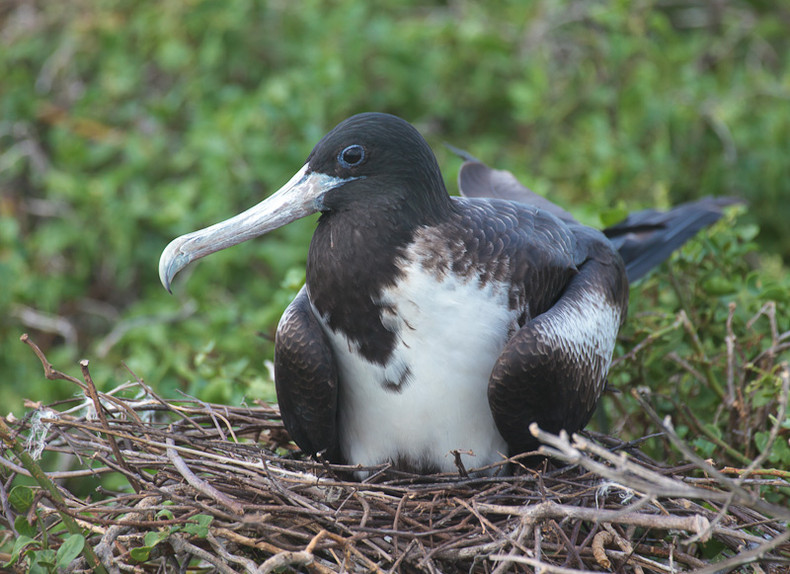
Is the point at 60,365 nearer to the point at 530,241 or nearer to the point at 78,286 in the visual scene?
the point at 78,286

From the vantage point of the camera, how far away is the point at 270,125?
5004mm

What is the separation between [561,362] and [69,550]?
4.78ft

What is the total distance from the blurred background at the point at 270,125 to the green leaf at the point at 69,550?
4.75ft

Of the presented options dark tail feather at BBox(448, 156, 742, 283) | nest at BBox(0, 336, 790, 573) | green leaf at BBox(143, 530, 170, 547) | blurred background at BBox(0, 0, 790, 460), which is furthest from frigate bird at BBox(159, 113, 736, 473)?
blurred background at BBox(0, 0, 790, 460)

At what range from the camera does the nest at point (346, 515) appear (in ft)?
8.43

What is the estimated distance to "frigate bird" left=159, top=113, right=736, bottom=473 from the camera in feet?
9.29

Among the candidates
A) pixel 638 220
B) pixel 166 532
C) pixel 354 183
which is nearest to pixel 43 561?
pixel 166 532

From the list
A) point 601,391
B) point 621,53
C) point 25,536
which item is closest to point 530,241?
point 601,391

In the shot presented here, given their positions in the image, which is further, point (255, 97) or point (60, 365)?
point (255, 97)

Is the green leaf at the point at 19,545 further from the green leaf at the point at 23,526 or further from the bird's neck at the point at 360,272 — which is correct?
the bird's neck at the point at 360,272

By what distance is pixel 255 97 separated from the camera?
17.0 feet

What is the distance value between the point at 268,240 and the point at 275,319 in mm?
965

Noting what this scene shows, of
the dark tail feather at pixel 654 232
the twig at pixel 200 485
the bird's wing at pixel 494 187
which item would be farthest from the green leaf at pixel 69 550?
the dark tail feather at pixel 654 232

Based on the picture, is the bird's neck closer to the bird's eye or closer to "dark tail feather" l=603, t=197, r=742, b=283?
the bird's eye
